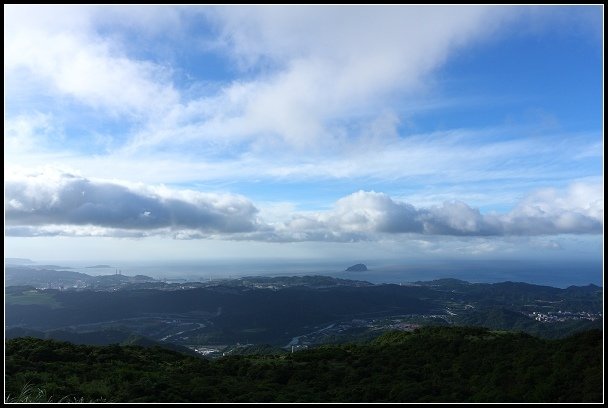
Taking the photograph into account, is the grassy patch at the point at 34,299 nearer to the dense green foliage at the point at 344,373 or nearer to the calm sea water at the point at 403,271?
the calm sea water at the point at 403,271

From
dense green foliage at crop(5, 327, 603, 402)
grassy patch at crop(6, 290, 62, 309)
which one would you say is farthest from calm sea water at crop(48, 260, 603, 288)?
dense green foliage at crop(5, 327, 603, 402)

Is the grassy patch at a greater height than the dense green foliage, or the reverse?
the dense green foliage

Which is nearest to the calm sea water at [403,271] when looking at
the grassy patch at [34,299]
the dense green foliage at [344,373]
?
the grassy patch at [34,299]

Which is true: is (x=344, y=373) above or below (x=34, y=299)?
above

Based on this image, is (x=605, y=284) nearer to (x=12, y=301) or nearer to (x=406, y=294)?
(x=406, y=294)

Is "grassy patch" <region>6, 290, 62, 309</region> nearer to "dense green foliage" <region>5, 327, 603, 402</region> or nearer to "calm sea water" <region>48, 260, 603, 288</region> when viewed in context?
"calm sea water" <region>48, 260, 603, 288</region>

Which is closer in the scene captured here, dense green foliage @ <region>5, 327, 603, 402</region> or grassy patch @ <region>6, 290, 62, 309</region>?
dense green foliage @ <region>5, 327, 603, 402</region>

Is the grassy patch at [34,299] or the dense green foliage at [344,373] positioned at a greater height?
the dense green foliage at [344,373]

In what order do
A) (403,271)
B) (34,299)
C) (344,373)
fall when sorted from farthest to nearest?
(403,271) → (34,299) → (344,373)

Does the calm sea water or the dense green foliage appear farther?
the calm sea water
